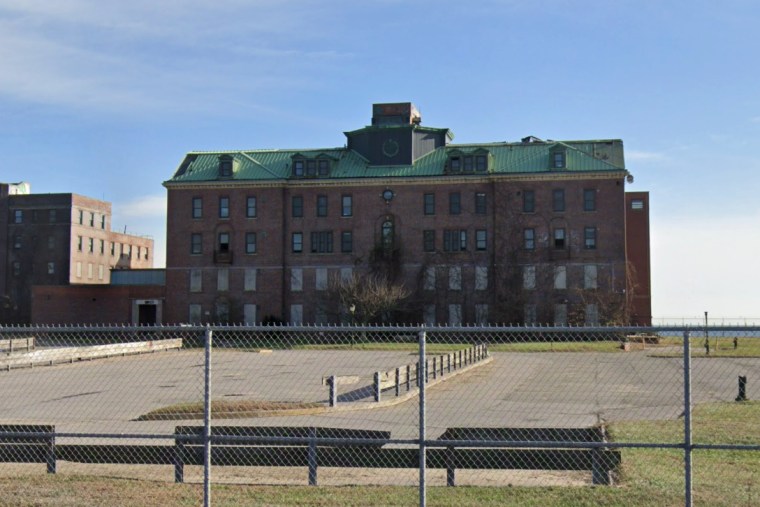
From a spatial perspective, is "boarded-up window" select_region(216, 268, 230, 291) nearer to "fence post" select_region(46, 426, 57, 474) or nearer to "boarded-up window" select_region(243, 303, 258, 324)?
"boarded-up window" select_region(243, 303, 258, 324)

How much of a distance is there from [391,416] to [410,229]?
51054 mm

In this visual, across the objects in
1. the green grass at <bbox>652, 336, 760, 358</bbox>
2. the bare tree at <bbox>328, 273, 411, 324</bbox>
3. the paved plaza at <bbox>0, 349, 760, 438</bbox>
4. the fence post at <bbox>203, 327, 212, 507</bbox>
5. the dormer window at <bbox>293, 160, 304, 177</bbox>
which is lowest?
the paved plaza at <bbox>0, 349, 760, 438</bbox>

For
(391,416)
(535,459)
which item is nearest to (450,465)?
(535,459)

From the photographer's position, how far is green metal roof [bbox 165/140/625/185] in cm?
7225

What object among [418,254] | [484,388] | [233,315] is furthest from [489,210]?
[484,388]

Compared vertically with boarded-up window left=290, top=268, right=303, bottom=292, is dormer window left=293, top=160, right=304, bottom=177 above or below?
above

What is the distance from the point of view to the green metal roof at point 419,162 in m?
72.2

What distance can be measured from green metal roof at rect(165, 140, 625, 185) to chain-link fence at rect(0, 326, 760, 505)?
21959 mm

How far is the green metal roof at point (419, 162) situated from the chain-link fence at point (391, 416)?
72.0ft

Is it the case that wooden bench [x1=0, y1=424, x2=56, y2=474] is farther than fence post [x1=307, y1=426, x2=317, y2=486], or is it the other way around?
wooden bench [x1=0, y1=424, x2=56, y2=474]

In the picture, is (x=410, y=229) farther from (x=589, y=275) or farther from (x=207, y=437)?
(x=207, y=437)

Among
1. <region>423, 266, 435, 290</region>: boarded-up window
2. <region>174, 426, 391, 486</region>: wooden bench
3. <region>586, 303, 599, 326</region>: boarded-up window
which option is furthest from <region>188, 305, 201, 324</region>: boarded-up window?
<region>174, 426, 391, 486</region>: wooden bench

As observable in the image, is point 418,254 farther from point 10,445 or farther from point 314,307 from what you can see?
point 10,445

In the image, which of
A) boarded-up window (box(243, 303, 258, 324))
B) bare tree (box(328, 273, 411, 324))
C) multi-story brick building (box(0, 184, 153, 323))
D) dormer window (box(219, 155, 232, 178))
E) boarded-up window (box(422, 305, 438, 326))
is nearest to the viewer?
bare tree (box(328, 273, 411, 324))
